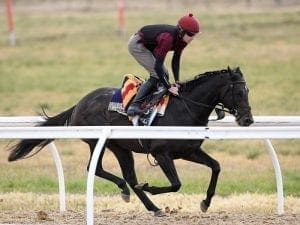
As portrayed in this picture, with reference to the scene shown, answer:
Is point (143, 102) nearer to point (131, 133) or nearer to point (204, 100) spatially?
point (204, 100)

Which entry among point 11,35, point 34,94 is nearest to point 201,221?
point 34,94

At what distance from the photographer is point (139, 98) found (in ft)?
30.6

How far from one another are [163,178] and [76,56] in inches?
816

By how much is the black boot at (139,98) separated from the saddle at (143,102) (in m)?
0.04

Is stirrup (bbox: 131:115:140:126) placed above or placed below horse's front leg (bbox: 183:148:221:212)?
above

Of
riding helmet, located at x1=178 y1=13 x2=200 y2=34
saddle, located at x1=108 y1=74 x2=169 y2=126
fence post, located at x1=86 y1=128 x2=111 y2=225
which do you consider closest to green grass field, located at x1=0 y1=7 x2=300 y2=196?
saddle, located at x1=108 y1=74 x2=169 y2=126

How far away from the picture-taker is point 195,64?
30.9 meters

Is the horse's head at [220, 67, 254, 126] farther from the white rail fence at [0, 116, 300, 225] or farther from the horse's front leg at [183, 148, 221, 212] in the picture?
the white rail fence at [0, 116, 300, 225]

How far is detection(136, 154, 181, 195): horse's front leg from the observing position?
350 inches

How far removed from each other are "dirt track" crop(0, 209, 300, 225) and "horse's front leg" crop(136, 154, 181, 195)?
1.01 ft

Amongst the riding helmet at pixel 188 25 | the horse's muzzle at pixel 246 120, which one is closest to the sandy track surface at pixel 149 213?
the horse's muzzle at pixel 246 120

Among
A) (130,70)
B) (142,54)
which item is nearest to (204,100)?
(142,54)

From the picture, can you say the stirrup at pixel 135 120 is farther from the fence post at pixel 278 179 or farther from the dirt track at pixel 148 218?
the fence post at pixel 278 179

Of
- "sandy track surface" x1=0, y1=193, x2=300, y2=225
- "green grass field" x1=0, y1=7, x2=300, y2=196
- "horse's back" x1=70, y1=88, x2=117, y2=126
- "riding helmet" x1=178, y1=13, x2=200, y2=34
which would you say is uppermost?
"riding helmet" x1=178, y1=13, x2=200, y2=34
